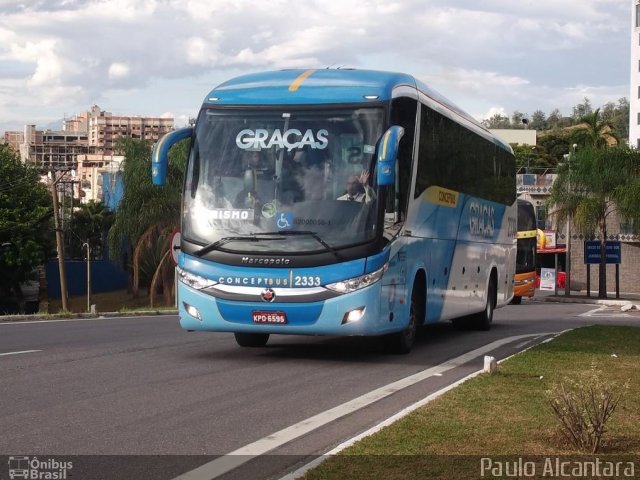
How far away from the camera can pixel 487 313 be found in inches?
907

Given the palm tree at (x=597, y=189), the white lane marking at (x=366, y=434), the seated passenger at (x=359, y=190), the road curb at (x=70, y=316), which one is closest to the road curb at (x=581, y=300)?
the palm tree at (x=597, y=189)

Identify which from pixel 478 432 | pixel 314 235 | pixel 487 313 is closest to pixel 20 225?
pixel 487 313

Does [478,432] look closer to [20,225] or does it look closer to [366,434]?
[366,434]

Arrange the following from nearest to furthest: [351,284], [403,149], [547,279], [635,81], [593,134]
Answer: [351,284] < [403,149] < [547,279] < [593,134] < [635,81]

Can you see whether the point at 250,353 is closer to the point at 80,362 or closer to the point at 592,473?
the point at 80,362

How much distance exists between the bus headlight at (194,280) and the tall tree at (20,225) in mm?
51333

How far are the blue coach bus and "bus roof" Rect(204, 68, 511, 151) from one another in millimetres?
21

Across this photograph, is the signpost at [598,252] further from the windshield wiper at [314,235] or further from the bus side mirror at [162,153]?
the windshield wiper at [314,235]

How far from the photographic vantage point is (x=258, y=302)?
13.9 metres

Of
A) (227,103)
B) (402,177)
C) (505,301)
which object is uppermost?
(227,103)

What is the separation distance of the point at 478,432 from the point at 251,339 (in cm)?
826

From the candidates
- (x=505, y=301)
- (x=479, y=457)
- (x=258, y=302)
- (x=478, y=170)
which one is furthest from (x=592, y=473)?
(x=505, y=301)

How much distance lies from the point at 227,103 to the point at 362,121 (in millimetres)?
1851

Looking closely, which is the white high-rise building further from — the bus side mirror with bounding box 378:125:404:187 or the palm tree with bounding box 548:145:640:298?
the bus side mirror with bounding box 378:125:404:187
